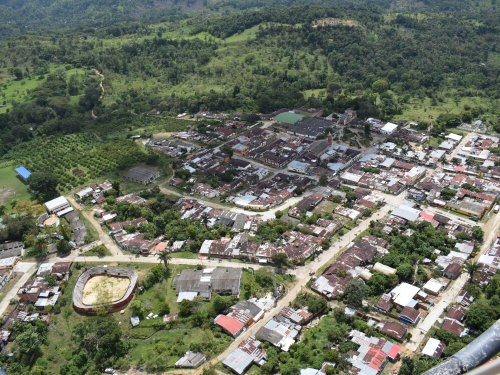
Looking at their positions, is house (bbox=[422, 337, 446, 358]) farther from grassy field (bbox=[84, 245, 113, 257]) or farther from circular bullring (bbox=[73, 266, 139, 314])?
grassy field (bbox=[84, 245, 113, 257])

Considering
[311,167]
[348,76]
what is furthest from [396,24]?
[311,167]

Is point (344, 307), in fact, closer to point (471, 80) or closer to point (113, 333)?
point (113, 333)

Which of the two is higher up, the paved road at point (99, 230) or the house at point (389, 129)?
the house at point (389, 129)

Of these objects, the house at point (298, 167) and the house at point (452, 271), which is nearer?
the house at point (452, 271)

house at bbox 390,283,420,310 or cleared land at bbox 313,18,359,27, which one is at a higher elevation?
cleared land at bbox 313,18,359,27

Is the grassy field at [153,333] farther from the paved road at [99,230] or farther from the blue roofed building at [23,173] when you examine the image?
the blue roofed building at [23,173]

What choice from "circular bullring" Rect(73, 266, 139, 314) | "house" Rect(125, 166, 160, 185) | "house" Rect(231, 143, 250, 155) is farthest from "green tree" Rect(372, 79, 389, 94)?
"circular bullring" Rect(73, 266, 139, 314)

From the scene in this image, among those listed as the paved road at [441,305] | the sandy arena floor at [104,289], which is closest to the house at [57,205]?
the sandy arena floor at [104,289]
